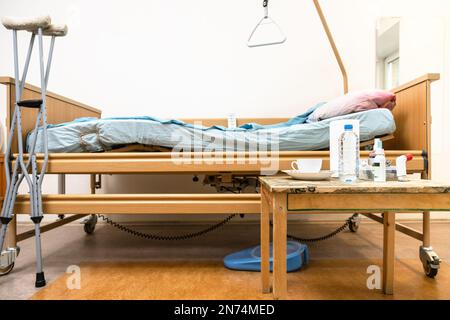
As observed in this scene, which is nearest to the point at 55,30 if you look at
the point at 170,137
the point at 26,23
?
the point at 26,23

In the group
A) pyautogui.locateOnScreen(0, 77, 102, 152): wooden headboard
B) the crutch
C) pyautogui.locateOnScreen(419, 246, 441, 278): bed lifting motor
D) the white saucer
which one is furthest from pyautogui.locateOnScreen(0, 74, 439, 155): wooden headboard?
the white saucer

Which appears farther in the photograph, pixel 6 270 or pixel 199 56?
pixel 199 56

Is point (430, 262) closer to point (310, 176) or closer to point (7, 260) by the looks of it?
point (310, 176)

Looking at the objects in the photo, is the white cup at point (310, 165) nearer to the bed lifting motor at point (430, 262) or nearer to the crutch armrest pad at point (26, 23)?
the bed lifting motor at point (430, 262)

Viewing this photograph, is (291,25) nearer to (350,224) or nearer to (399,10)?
(399,10)

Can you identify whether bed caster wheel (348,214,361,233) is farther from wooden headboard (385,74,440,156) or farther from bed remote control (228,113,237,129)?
bed remote control (228,113,237,129)

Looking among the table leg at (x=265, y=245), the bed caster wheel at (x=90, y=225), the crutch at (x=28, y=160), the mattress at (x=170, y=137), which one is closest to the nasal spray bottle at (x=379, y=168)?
the table leg at (x=265, y=245)

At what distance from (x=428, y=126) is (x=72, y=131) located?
1.66 m

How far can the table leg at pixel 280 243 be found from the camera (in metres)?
0.79

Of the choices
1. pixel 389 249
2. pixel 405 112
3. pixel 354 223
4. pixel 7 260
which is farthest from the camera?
pixel 354 223

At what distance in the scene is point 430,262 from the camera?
130 cm

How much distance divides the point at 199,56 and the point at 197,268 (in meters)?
1.59

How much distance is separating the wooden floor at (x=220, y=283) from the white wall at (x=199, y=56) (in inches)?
48.1

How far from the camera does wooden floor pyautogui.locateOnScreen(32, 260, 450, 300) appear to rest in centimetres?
116
